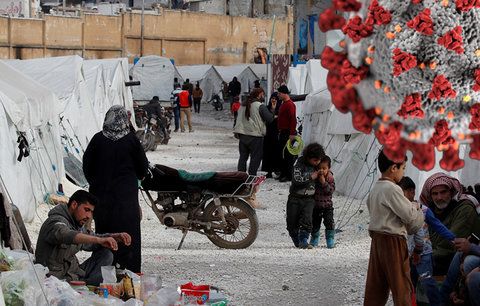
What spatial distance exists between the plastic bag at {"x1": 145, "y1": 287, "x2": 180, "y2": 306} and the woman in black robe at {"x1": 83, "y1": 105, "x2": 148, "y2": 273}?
55.1 inches

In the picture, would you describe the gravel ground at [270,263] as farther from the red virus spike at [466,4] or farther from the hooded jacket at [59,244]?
the red virus spike at [466,4]

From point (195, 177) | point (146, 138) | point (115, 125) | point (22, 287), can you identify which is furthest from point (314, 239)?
point (146, 138)

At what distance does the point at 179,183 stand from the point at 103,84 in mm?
14708

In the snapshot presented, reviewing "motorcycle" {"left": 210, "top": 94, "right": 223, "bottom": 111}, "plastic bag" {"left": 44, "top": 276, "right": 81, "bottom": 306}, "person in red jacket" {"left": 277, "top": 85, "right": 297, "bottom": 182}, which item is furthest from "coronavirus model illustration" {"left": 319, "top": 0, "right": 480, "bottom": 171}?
"motorcycle" {"left": 210, "top": 94, "right": 223, "bottom": 111}

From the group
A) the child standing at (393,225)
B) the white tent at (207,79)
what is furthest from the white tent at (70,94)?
the white tent at (207,79)

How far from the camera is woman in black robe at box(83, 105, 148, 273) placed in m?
8.31

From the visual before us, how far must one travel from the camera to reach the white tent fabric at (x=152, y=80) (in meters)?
42.1

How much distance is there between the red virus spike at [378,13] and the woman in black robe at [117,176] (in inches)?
211

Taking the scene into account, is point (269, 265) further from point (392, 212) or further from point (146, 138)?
point (146, 138)

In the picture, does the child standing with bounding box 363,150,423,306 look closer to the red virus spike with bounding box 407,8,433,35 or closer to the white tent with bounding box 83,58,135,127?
the red virus spike with bounding box 407,8,433,35

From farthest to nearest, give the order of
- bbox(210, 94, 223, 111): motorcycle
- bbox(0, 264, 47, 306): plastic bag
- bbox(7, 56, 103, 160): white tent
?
bbox(210, 94, 223, 111): motorcycle → bbox(7, 56, 103, 160): white tent → bbox(0, 264, 47, 306): plastic bag

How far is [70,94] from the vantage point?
19.0 m

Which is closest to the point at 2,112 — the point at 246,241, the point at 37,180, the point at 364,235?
the point at 37,180

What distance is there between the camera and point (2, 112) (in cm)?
1190
